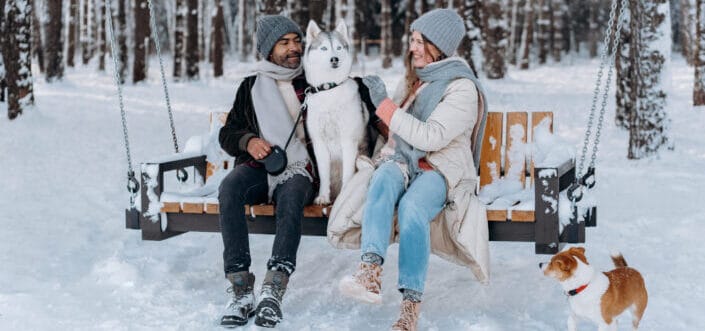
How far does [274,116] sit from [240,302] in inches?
40.8

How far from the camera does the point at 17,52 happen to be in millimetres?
11164

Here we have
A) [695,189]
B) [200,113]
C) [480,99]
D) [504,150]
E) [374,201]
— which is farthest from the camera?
[200,113]

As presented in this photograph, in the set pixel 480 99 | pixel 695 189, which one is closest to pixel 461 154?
pixel 480 99

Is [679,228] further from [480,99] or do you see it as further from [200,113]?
[200,113]

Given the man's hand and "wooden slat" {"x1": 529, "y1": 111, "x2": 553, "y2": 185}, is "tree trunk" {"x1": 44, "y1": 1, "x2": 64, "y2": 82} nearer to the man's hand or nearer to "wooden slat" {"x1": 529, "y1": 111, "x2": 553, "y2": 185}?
the man's hand

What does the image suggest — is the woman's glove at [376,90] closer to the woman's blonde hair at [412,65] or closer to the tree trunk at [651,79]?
the woman's blonde hair at [412,65]

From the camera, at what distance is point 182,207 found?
441 cm

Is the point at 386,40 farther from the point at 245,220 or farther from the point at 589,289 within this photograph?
the point at 589,289

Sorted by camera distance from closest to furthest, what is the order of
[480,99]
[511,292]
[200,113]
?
[480,99] → [511,292] → [200,113]

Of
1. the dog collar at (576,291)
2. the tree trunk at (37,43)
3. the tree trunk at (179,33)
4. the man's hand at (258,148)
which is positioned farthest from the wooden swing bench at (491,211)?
the tree trunk at (37,43)

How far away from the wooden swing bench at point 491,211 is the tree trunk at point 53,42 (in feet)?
48.1

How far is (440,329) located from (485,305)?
0.51 meters

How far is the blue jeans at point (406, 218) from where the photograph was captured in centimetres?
381

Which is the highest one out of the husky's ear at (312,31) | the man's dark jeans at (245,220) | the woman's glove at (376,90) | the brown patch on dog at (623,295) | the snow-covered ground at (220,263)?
the husky's ear at (312,31)
